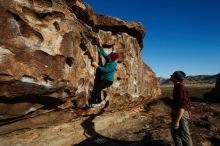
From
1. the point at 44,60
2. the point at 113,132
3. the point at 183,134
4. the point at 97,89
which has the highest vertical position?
the point at 44,60

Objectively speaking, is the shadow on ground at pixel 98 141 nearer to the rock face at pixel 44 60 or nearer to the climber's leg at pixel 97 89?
the climber's leg at pixel 97 89

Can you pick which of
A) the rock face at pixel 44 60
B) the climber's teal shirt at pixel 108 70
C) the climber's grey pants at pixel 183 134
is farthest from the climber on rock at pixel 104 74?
the climber's grey pants at pixel 183 134

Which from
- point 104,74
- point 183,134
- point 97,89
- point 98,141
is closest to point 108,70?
point 104,74

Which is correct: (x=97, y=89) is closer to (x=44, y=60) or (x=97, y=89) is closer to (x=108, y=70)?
(x=108, y=70)

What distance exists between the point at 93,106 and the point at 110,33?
415cm

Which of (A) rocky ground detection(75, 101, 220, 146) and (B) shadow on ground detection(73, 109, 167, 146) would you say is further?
(A) rocky ground detection(75, 101, 220, 146)

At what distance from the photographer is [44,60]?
712cm

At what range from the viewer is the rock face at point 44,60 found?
6.35 metres

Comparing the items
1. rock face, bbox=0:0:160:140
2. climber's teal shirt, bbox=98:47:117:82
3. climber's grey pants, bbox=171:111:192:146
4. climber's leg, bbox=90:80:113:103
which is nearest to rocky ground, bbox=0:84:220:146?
rock face, bbox=0:0:160:140

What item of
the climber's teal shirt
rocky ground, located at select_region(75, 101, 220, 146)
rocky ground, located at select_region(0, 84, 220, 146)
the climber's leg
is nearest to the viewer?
rocky ground, located at select_region(0, 84, 220, 146)

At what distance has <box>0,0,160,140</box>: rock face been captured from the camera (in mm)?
6352

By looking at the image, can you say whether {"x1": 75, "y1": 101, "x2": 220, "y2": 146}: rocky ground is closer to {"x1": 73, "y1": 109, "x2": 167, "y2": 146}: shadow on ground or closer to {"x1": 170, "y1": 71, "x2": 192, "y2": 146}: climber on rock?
{"x1": 73, "y1": 109, "x2": 167, "y2": 146}: shadow on ground

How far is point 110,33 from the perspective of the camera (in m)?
12.5

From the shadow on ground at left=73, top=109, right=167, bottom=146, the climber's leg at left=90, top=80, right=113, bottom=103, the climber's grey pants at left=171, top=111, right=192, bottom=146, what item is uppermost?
the climber's leg at left=90, top=80, right=113, bottom=103
